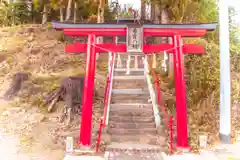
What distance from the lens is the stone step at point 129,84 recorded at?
12281 mm

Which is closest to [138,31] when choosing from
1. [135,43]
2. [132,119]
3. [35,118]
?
[135,43]

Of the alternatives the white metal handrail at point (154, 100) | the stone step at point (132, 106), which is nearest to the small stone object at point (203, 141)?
the white metal handrail at point (154, 100)

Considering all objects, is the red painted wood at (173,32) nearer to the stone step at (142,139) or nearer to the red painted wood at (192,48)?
the red painted wood at (192,48)

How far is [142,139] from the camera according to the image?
9258 mm

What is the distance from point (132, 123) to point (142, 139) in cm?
86

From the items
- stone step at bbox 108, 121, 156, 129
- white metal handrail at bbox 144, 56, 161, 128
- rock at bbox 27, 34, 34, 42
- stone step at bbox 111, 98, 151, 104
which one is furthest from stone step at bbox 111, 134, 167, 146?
rock at bbox 27, 34, 34, 42

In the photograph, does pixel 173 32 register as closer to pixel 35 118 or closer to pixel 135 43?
pixel 135 43

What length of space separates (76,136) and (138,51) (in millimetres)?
3612

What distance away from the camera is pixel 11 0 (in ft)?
70.9

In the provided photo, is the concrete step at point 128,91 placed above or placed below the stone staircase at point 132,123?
above

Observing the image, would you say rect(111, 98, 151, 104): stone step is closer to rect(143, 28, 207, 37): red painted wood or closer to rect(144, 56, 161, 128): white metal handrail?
rect(144, 56, 161, 128): white metal handrail

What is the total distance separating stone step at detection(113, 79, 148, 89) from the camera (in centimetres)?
1228

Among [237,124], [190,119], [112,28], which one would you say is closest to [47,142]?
[112,28]

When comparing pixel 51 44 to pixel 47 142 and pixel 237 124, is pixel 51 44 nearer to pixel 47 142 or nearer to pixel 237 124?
pixel 47 142
